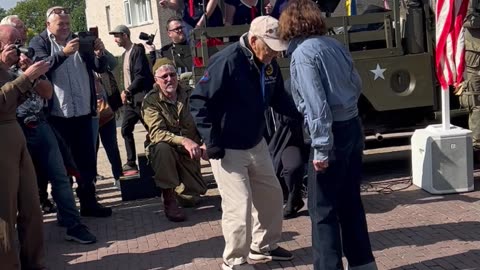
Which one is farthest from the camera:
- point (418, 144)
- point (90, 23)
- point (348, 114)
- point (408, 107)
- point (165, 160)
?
point (90, 23)

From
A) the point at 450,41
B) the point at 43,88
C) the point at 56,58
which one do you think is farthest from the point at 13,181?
the point at 450,41

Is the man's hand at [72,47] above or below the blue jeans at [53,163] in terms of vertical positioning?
above

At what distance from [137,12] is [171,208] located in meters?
27.1

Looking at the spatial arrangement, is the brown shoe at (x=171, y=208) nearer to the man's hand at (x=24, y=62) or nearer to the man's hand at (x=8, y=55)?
the man's hand at (x=24, y=62)

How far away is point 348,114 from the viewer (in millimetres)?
4602

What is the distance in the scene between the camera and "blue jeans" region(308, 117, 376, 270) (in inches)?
182

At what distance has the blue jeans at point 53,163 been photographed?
596 cm

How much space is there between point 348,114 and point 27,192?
2.27 m

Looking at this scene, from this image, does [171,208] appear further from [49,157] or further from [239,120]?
[239,120]

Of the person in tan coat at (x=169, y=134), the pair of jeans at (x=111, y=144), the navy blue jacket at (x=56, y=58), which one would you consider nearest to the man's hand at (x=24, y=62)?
the navy blue jacket at (x=56, y=58)

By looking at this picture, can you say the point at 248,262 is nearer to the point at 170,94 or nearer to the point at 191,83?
the point at 170,94

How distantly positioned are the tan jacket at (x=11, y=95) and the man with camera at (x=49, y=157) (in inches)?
25.9

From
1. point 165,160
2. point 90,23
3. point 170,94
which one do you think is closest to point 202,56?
point 170,94

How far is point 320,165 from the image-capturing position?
14.8 feet
